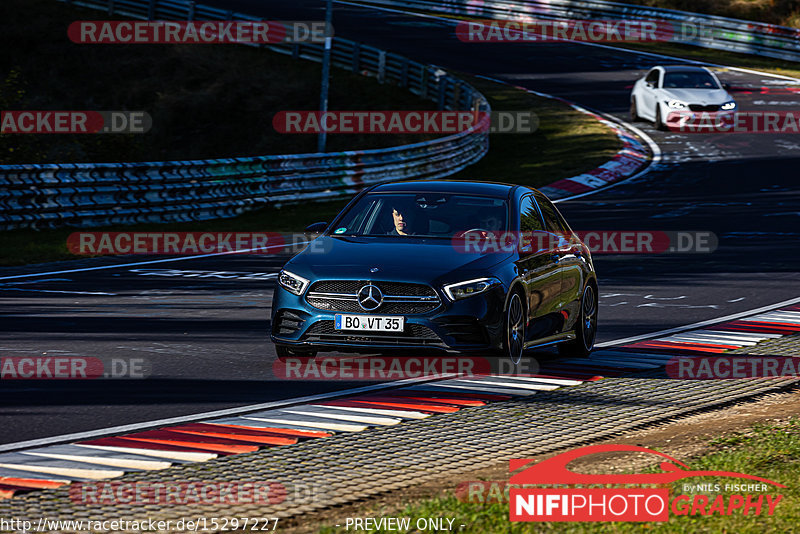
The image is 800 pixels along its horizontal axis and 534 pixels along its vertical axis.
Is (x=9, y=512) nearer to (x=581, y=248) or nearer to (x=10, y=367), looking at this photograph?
(x=10, y=367)

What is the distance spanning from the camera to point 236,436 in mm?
7789

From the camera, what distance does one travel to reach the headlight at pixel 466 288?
32.1ft

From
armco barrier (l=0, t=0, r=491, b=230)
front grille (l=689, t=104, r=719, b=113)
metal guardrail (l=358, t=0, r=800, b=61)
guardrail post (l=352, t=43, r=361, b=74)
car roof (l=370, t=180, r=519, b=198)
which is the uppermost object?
metal guardrail (l=358, t=0, r=800, b=61)

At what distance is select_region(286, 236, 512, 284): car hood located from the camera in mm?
9836

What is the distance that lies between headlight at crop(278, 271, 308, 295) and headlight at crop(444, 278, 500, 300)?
1.14 m

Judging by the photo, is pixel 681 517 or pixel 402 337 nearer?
pixel 681 517

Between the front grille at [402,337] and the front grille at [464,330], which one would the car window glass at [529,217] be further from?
the front grille at [402,337]

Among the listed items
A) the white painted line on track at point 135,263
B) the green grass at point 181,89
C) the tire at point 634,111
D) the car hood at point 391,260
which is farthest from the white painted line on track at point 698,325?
the green grass at point 181,89

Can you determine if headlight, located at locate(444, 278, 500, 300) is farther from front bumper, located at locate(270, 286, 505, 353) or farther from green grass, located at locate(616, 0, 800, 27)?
green grass, located at locate(616, 0, 800, 27)

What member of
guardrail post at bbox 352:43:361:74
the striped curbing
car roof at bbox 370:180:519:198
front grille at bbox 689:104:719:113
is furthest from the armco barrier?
guardrail post at bbox 352:43:361:74

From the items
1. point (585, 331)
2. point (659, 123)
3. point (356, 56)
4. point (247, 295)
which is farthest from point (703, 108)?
point (585, 331)

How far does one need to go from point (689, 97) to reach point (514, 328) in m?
25.4

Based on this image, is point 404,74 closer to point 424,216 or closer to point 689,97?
point 689,97

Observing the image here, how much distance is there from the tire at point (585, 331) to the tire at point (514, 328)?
1048mm
